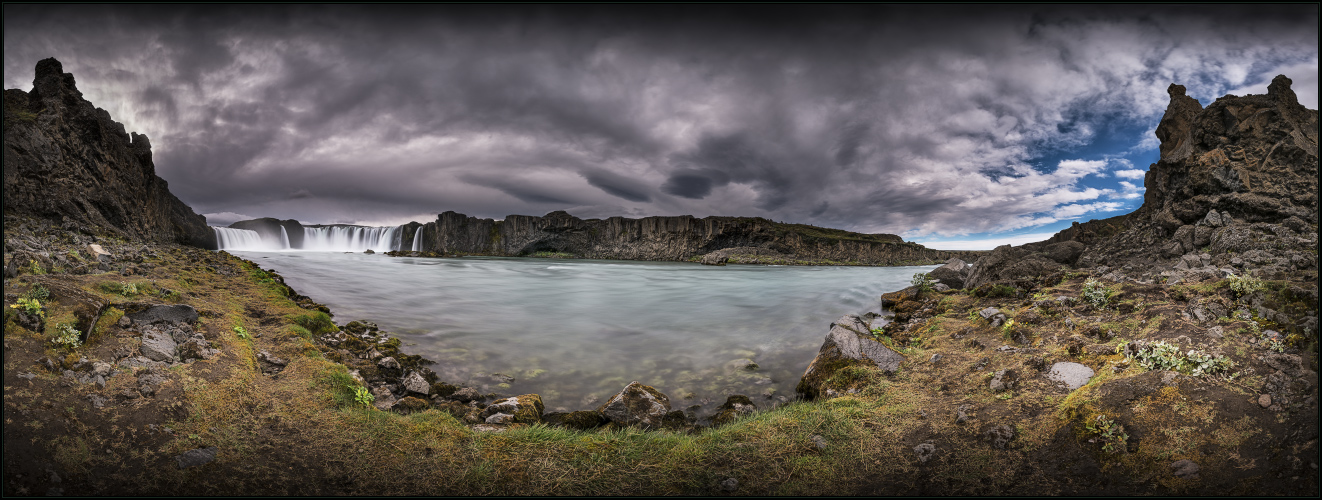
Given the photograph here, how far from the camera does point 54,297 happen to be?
4.64 meters

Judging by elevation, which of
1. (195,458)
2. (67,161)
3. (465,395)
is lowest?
(465,395)

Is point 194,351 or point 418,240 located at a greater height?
point 418,240

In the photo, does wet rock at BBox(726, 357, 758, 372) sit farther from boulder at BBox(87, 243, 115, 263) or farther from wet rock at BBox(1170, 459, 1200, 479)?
boulder at BBox(87, 243, 115, 263)

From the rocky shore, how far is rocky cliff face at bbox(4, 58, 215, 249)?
16.5m

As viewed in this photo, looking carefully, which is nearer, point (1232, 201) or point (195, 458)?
point (195, 458)

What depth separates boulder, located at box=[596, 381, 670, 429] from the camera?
17.5ft

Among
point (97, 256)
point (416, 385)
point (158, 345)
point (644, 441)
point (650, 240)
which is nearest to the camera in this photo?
point (644, 441)

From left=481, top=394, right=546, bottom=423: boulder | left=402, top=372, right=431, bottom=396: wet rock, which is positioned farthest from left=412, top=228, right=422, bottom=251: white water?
left=481, top=394, right=546, bottom=423: boulder

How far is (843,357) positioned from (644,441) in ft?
12.2

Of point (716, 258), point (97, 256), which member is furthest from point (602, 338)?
point (716, 258)

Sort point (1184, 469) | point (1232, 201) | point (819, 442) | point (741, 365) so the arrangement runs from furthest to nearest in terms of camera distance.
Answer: point (1232, 201), point (741, 365), point (819, 442), point (1184, 469)

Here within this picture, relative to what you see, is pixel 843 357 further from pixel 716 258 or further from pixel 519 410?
pixel 716 258

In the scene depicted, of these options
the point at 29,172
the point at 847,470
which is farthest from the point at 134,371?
the point at 29,172

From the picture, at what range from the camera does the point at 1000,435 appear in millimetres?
3834
